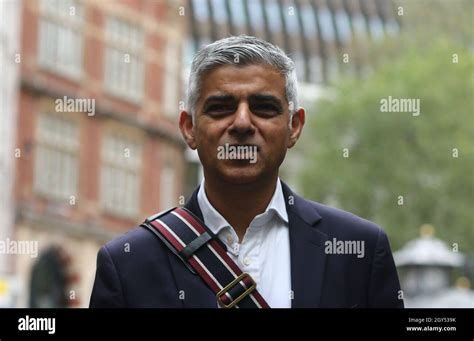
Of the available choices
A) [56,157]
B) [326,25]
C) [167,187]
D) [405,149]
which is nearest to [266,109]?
[56,157]

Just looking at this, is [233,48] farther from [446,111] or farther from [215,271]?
[446,111]

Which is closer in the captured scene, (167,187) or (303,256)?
(303,256)

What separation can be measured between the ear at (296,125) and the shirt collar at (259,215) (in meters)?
0.10

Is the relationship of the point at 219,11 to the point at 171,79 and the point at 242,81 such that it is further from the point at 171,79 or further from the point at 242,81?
the point at 242,81

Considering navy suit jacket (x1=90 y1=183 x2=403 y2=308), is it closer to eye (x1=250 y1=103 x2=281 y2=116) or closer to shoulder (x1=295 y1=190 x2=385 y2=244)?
shoulder (x1=295 y1=190 x2=385 y2=244)

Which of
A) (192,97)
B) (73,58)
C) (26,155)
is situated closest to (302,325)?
(192,97)

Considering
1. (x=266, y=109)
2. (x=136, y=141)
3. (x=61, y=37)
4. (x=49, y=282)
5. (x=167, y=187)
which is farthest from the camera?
(x=167, y=187)

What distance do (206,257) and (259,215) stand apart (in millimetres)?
175

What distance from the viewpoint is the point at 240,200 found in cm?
396

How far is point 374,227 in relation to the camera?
396 cm

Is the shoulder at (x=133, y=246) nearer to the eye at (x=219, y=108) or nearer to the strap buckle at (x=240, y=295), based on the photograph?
the strap buckle at (x=240, y=295)

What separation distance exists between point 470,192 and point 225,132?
47.0m

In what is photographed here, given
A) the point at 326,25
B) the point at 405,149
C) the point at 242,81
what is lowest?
the point at 242,81

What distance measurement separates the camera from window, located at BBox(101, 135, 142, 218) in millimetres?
49312
